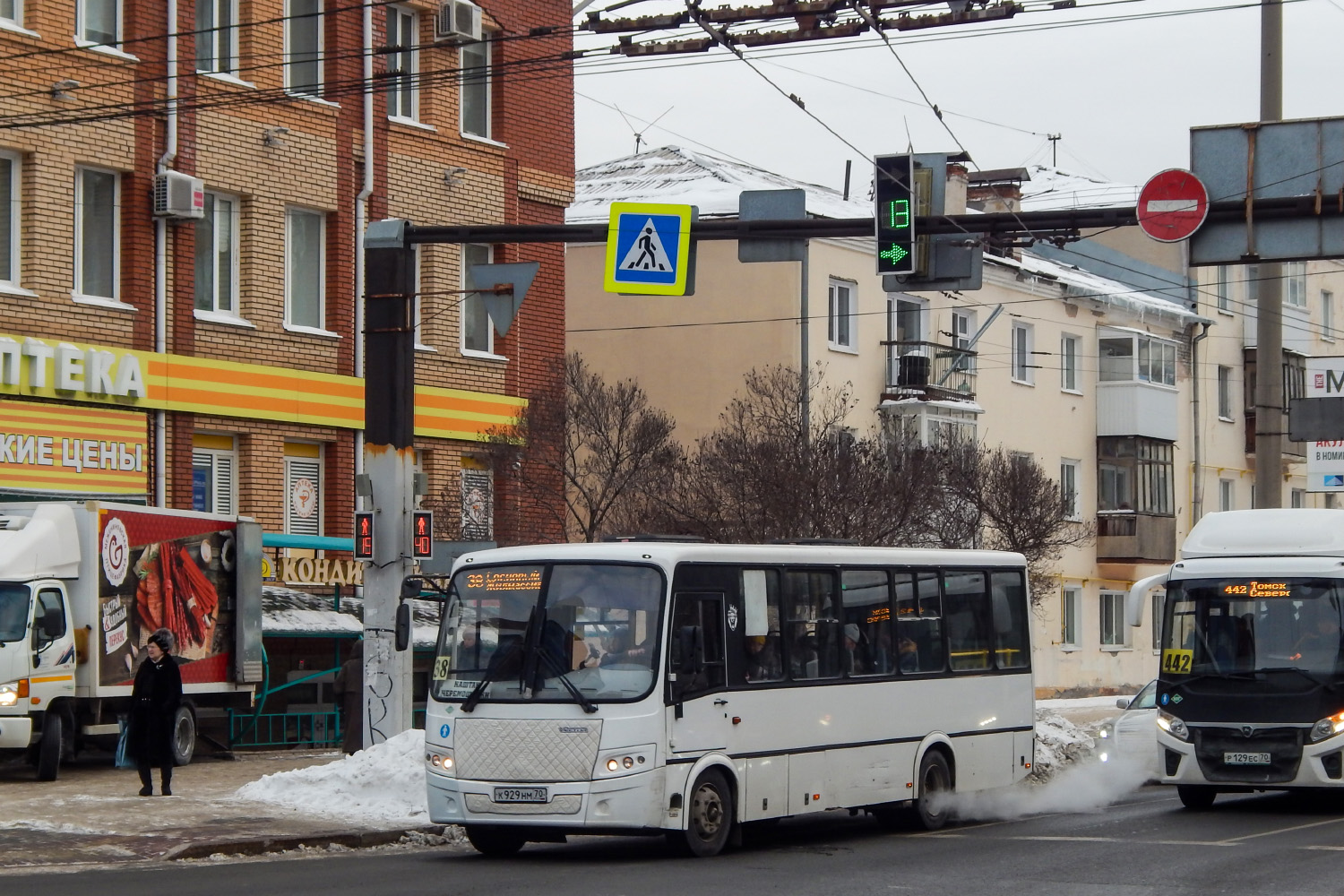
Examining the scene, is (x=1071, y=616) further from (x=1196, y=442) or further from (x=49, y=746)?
(x=49, y=746)

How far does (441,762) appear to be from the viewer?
585 inches

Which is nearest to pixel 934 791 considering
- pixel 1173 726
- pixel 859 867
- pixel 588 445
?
pixel 1173 726

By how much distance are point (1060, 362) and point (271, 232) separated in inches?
1001

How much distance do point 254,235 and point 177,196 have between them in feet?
6.40

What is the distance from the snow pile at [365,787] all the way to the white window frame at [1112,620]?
111 feet

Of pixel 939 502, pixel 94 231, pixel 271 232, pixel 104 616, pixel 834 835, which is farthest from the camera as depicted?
pixel 939 502

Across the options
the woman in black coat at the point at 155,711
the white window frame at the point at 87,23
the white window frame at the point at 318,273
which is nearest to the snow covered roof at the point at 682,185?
the white window frame at the point at 318,273

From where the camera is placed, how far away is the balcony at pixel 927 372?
1674 inches

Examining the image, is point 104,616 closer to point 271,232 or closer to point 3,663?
point 3,663

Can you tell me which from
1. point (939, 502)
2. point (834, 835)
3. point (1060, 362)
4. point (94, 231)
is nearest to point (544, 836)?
point (834, 835)

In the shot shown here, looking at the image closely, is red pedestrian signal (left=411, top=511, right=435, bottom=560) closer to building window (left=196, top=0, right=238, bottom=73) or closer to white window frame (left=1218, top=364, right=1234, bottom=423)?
building window (left=196, top=0, right=238, bottom=73)

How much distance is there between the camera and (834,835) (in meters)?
17.0

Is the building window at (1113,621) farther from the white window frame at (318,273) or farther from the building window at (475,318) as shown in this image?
the white window frame at (318,273)

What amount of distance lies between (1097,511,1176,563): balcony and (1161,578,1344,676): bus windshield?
3038cm
